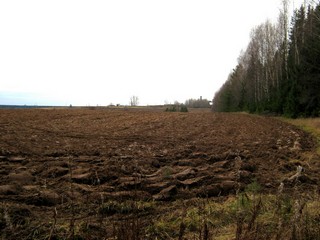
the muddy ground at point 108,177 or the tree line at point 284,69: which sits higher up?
the tree line at point 284,69

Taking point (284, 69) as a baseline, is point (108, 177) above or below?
below

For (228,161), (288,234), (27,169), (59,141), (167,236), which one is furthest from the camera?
(59,141)

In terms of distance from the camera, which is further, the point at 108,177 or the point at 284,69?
the point at 284,69

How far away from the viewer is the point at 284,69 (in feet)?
111

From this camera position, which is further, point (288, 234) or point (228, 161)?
point (228, 161)

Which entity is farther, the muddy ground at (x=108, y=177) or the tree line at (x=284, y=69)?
the tree line at (x=284, y=69)

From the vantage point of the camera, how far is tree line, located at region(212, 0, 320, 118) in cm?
2491

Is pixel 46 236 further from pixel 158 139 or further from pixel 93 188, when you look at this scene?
pixel 158 139

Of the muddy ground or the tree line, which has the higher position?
the tree line

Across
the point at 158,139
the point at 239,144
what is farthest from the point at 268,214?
the point at 158,139

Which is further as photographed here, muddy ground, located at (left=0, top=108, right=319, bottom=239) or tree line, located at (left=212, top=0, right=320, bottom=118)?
tree line, located at (left=212, top=0, right=320, bottom=118)

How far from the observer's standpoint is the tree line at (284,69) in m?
24.9

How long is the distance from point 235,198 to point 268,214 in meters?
0.89

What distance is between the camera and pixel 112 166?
22.1ft
